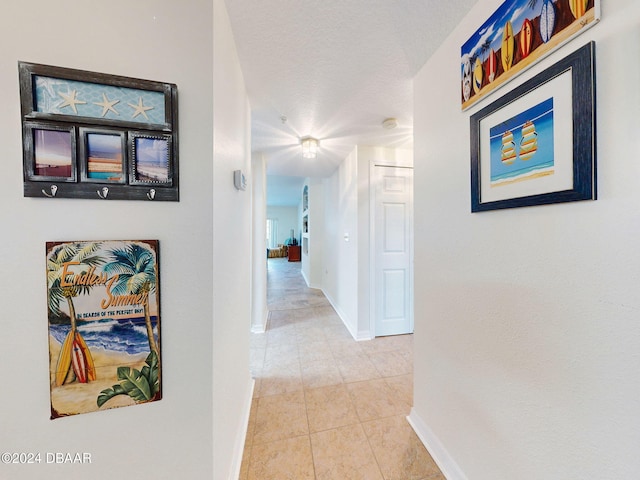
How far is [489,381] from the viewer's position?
965 millimetres

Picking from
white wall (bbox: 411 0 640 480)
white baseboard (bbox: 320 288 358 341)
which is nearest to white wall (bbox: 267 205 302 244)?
white baseboard (bbox: 320 288 358 341)

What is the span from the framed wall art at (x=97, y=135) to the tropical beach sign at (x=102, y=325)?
0.20 m

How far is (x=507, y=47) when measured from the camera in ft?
2.81

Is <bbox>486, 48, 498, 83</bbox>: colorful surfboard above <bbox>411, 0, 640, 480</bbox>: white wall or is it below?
above

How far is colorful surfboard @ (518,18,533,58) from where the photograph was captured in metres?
0.77

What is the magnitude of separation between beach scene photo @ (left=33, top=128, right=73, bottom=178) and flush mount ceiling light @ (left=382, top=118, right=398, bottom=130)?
2.04m

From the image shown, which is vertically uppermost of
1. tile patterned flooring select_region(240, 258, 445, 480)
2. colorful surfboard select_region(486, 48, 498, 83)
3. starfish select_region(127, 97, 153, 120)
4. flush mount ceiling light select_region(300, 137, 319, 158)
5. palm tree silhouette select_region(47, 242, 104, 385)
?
flush mount ceiling light select_region(300, 137, 319, 158)

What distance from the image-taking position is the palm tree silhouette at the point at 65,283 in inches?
29.6

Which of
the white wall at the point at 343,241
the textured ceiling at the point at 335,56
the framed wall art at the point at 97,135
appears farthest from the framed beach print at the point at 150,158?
the white wall at the point at 343,241

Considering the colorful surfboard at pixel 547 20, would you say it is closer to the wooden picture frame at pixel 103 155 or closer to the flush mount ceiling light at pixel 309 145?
the wooden picture frame at pixel 103 155

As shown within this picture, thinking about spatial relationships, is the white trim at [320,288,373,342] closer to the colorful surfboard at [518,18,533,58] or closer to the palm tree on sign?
the palm tree on sign

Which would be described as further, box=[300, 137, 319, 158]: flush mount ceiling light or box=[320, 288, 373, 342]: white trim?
box=[320, 288, 373, 342]: white trim

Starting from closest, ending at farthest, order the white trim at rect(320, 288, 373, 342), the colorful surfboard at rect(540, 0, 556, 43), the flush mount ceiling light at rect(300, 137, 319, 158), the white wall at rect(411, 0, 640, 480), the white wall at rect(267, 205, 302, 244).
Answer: the white wall at rect(411, 0, 640, 480)
the colorful surfboard at rect(540, 0, 556, 43)
the flush mount ceiling light at rect(300, 137, 319, 158)
the white trim at rect(320, 288, 373, 342)
the white wall at rect(267, 205, 302, 244)

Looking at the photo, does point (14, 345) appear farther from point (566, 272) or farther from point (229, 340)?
point (566, 272)
